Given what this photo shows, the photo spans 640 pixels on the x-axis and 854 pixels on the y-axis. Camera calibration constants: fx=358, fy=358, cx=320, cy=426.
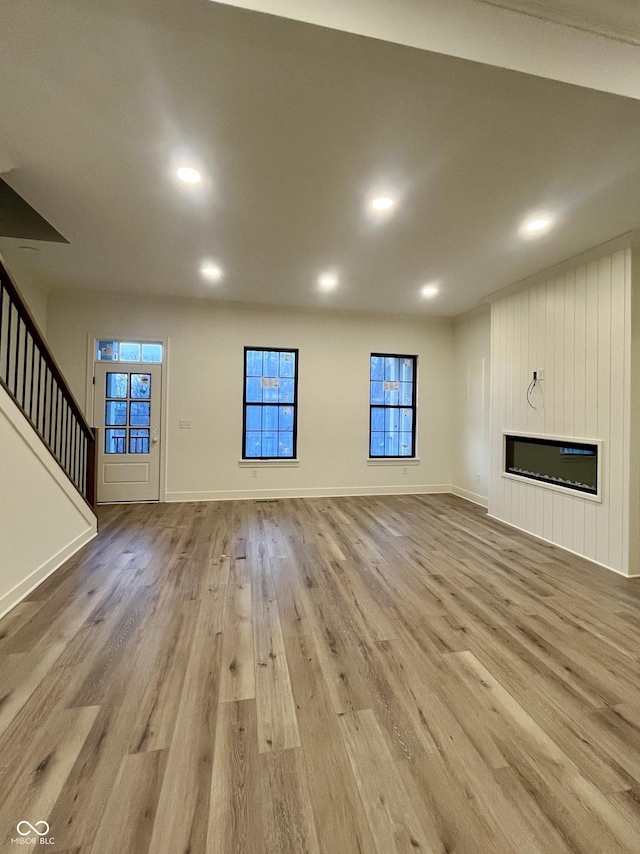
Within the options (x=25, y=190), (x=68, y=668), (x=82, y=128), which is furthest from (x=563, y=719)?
(x=25, y=190)

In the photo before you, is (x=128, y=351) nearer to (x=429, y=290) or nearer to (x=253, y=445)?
(x=253, y=445)

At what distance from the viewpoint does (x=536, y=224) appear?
289 centimetres

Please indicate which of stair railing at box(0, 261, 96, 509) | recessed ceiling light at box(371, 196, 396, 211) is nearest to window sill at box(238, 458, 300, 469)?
stair railing at box(0, 261, 96, 509)

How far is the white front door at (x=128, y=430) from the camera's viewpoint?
5047mm

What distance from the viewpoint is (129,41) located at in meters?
1.49

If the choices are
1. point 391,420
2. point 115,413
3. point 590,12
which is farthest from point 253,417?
point 590,12

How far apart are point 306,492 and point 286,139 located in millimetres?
4519

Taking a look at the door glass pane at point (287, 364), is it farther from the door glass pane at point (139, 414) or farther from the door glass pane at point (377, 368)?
the door glass pane at point (139, 414)

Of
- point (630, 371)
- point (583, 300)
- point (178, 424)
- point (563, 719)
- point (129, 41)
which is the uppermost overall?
point (129, 41)

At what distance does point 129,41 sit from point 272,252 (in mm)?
2098

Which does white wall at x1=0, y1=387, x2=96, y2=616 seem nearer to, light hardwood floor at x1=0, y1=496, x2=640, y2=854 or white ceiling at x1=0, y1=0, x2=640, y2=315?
light hardwood floor at x1=0, y1=496, x2=640, y2=854

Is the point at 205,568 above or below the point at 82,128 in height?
below

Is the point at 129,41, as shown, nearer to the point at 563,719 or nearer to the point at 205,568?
the point at 205,568

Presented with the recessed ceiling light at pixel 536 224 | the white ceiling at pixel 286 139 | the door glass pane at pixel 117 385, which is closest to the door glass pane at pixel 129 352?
the door glass pane at pixel 117 385
